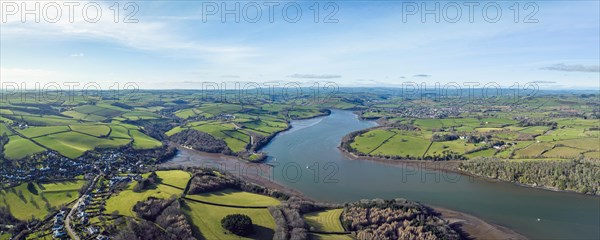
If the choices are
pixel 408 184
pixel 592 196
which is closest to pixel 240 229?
pixel 408 184

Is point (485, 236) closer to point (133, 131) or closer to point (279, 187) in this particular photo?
point (279, 187)

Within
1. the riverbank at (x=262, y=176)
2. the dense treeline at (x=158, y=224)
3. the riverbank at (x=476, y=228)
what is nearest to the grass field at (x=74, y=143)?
the riverbank at (x=262, y=176)

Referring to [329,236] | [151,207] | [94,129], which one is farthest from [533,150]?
[94,129]

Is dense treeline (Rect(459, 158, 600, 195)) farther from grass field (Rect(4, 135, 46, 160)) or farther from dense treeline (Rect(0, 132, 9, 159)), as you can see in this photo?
dense treeline (Rect(0, 132, 9, 159))

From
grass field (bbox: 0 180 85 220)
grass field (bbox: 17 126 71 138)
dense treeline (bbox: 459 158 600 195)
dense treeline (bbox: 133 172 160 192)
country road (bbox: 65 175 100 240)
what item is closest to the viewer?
country road (bbox: 65 175 100 240)

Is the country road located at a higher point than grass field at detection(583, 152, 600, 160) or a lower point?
lower

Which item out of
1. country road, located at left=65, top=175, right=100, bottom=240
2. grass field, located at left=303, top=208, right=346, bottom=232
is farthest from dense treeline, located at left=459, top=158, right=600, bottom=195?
country road, located at left=65, top=175, right=100, bottom=240

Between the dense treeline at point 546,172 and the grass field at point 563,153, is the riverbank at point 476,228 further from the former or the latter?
the grass field at point 563,153
